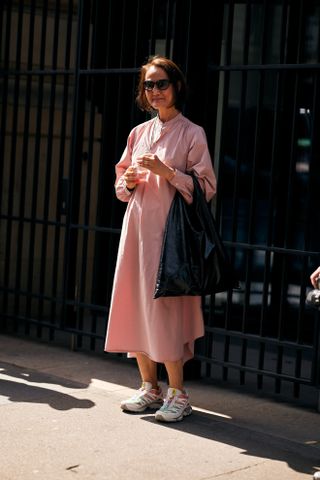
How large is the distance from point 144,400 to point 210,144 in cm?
200

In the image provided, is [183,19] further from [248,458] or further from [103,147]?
[248,458]

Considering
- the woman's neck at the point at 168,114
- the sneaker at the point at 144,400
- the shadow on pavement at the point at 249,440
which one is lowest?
the shadow on pavement at the point at 249,440

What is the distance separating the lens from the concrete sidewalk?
15.7 feet

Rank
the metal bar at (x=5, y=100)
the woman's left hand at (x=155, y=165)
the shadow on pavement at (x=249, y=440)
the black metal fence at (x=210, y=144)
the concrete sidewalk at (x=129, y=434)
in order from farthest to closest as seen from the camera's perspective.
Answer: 1. the metal bar at (x=5, y=100)
2. the black metal fence at (x=210, y=144)
3. the woman's left hand at (x=155, y=165)
4. the shadow on pavement at (x=249, y=440)
5. the concrete sidewalk at (x=129, y=434)

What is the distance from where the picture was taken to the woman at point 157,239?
5691mm

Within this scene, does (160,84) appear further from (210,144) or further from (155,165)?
(210,144)

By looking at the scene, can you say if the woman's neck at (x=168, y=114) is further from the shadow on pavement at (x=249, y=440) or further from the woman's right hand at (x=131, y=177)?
the shadow on pavement at (x=249, y=440)

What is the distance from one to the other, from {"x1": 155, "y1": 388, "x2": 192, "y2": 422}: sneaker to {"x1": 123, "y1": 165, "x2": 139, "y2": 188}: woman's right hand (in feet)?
4.11

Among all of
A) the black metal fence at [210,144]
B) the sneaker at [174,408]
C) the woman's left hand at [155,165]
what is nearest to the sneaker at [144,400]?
the sneaker at [174,408]

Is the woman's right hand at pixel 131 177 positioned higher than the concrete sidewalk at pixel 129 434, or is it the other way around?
the woman's right hand at pixel 131 177

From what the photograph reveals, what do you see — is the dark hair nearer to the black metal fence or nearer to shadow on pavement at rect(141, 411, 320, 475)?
the black metal fence

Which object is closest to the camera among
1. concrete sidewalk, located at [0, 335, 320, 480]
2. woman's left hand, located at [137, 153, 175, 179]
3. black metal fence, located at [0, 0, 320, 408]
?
concrete sidewalk, located at [0, 335, 320, 480]

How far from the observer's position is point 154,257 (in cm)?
571

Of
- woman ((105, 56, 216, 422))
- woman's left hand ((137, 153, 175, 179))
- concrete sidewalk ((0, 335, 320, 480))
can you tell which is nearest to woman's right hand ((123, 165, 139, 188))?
woman ((105, 56, 216, 422))
